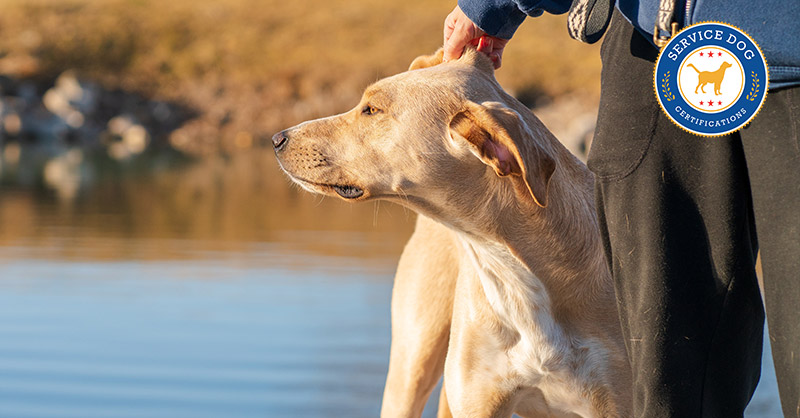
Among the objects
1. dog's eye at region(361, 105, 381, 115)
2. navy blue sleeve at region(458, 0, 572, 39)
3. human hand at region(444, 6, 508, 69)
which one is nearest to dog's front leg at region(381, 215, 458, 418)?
human hand at region(444, 6, 508, 69)

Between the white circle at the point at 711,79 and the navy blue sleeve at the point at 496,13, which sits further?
the navy blue sleeve at the point at 496,13

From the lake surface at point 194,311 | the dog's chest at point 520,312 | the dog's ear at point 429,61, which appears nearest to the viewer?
the dog's chest at point 520,312

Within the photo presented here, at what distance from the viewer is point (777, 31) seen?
177 centimetres

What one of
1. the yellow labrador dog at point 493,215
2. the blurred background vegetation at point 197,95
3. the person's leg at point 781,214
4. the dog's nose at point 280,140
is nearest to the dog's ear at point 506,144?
the yellow labrador dog at point 493,215

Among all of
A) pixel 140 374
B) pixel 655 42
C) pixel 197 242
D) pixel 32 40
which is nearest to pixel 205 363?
pixel 140 374

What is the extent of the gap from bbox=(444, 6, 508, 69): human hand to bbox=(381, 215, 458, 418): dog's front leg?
710 millimetres

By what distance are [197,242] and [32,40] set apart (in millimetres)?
28468

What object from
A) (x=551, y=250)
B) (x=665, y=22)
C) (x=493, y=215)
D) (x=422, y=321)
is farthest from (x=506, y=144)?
(x=422, y=321)

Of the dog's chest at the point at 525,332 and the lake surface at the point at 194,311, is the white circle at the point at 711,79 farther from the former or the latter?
the lake surface at the point at 194,311

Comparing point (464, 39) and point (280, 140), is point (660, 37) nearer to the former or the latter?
point (464, 39)

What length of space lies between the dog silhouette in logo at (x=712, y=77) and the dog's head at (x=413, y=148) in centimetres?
76

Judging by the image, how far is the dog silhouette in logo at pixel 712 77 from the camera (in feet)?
6.24

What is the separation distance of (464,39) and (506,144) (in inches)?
23.3

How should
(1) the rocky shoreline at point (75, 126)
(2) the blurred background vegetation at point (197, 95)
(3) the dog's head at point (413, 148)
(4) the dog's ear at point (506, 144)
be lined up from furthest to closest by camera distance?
(1) the rocky shoreline at point (75, 126), (2) the blurred background vegetation at point (197, 95), (3) the dog's head at point (413, 148), (4) the dog's ear at point (506, 144)
